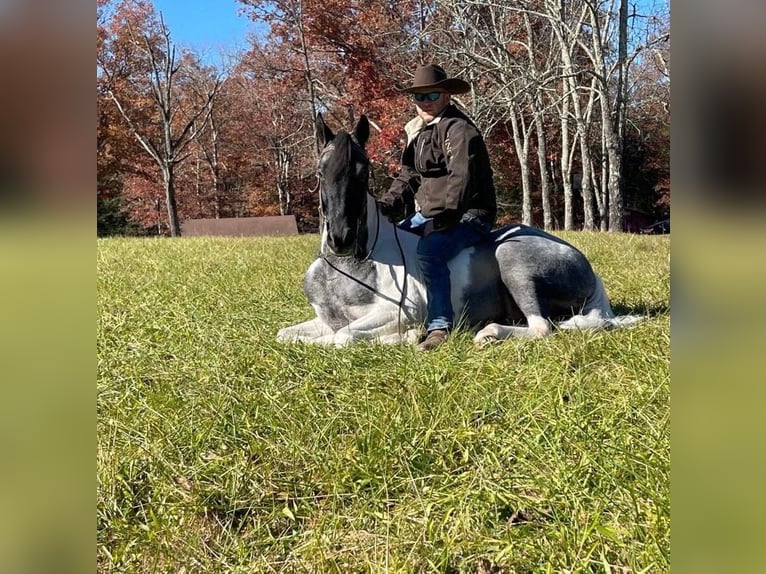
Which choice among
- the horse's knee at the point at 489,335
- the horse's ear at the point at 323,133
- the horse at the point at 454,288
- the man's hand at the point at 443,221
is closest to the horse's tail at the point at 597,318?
the horse at the point at 454,288

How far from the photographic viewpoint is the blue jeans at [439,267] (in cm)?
394

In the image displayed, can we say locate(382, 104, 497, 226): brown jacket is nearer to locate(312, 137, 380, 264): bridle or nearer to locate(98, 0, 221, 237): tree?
locate(312, 137, 380, 264): bridle

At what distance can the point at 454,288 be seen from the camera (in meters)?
4.07

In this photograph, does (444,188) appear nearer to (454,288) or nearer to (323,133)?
(454,288)

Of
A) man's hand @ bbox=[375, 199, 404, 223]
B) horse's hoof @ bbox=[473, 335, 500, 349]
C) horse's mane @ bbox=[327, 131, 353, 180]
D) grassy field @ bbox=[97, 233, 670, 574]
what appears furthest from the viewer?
man's hand @ bbox=[375, 199, 404, 223]

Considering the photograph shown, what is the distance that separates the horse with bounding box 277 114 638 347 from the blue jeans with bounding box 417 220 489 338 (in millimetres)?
79

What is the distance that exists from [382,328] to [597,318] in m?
1.49

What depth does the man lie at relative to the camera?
3.82 meters

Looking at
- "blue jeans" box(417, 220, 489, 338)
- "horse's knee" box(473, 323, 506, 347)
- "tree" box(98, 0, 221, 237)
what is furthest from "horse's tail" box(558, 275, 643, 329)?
"tree" box(98, 0, 221, 237)

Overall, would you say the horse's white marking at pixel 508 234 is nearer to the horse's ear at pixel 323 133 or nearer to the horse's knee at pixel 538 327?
the horse's knee at pixel 538 327

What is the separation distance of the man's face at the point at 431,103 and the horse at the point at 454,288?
562mm
